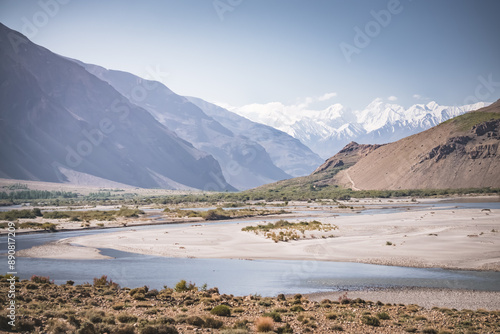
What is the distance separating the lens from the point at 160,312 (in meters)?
18.2

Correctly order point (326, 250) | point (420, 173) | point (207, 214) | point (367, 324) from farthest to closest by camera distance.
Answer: point (420, 173) → point (207, 214) → point (326, 250) → point (367, 324)

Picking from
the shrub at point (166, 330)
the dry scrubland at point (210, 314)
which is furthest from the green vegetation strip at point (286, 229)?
the shrub at point (166, 330)

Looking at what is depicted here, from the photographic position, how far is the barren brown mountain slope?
13362cm

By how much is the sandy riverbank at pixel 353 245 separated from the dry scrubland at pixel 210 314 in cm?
1345

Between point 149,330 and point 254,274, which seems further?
point 254,274

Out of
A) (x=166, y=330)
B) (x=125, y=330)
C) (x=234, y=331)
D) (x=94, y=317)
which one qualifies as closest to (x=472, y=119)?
(x=234, y=331)

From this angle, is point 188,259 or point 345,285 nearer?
point 345,285

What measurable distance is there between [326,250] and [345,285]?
12.4 meters

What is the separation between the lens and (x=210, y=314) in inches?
701

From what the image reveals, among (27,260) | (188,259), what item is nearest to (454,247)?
(188,259)

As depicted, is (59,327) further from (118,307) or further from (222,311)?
(222,311)

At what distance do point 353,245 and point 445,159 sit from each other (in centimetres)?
11887

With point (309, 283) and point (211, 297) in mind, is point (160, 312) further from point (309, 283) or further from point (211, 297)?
point (309, 283)

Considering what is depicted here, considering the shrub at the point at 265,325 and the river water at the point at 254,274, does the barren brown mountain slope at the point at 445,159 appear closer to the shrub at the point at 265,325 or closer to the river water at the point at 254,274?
the river water at the point at 254,274
